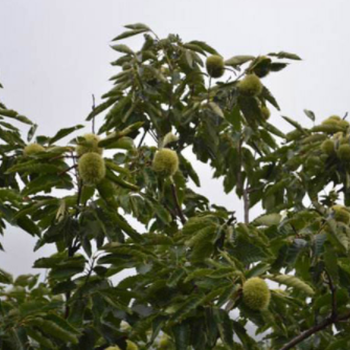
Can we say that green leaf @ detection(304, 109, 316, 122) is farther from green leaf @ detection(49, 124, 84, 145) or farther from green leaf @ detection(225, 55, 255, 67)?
green leaf @ detection(49, 124, 84, 145)

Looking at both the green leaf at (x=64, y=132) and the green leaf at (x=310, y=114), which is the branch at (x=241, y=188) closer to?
the green leaf at (x=310, y=114)

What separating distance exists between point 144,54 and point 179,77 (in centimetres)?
20

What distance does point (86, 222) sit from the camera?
6.03 feet

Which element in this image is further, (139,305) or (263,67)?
(263,67)

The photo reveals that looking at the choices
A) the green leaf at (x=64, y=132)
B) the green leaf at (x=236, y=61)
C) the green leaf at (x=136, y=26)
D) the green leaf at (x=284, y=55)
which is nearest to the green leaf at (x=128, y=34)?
the green leaf at (x=136, y=26)

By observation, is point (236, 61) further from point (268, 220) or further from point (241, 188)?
point (268, 220)

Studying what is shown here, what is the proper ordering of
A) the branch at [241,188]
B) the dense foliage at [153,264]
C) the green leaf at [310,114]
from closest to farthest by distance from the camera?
the dense foliage at [153,264]
the green leaf at [310,114]
the branch at [241,188]

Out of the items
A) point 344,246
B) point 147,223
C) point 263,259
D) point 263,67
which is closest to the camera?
point 344,246

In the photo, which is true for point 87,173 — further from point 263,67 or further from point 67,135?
point 263,67

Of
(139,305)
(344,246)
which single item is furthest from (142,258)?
(344,246)

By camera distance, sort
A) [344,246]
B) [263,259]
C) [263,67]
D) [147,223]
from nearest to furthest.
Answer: [344,246]
[263,259]
[263,67]
[147,223]

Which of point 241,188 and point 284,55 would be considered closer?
point 284,55

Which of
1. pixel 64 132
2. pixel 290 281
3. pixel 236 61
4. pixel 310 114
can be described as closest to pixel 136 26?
pixel 236 61

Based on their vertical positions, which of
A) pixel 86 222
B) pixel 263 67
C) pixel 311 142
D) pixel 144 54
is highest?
pixel 144 54
